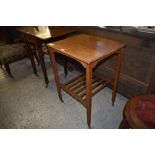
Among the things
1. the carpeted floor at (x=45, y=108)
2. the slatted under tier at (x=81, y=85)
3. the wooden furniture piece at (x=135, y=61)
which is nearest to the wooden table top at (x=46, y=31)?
the wooden furniture piece at (x=135, y=61)

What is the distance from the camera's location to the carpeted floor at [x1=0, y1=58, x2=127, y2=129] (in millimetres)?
1401

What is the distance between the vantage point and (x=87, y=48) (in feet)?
3.43

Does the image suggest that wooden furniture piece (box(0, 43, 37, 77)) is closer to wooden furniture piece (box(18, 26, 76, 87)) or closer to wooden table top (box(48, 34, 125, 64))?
wooden furniture piece (box(18, 26, 76, 87))

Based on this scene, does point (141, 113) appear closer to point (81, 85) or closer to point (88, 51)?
point (88, 51)

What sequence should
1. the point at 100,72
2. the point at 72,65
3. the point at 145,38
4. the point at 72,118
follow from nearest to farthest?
the point at 145,38
the point at 72,118
the point at 100,72
the point at 72,65

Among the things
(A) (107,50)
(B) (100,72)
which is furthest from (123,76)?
(A) (107,50)

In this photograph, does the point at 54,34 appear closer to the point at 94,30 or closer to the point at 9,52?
the point at 94,30

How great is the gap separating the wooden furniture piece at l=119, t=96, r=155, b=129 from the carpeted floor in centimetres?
53

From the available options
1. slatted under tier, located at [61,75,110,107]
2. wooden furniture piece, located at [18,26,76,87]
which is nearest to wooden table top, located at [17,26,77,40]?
wooden furniture piece, located at [18,26,76,87]

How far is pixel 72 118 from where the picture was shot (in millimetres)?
1447

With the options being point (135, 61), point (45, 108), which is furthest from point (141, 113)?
point (45, 108)

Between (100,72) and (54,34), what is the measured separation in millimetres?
736

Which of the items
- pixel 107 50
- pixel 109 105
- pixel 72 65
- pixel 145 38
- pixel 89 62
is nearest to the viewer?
pixel 89 62

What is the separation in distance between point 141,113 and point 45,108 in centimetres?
108
